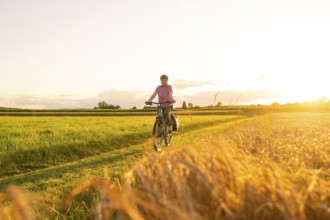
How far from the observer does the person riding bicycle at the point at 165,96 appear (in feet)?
45.5

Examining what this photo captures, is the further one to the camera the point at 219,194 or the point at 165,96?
the point at 165,96

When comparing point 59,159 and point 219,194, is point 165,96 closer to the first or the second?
point 59,159

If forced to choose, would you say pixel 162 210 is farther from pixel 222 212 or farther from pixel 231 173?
pixel 231 173

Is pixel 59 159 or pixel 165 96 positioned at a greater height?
pixel 165 96

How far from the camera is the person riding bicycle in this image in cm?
1387

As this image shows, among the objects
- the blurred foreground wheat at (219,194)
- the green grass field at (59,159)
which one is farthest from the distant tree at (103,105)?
the blurred foreground wheat at (219,194)

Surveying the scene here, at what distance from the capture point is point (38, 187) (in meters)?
8.50

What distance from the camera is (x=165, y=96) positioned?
14102mm

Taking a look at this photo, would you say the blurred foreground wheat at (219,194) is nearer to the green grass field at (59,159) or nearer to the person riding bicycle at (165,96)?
the green grass field at (59,159)

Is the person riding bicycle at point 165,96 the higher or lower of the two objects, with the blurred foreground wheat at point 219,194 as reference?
higher

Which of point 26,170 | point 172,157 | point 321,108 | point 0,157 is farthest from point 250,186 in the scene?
point 321,108

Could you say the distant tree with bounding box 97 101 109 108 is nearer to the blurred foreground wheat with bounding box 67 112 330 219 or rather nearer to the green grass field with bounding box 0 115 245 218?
the green grass field with bounding box 0 115 245 218

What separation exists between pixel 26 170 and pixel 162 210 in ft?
38.6

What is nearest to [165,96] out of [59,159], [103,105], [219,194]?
[59,159]
